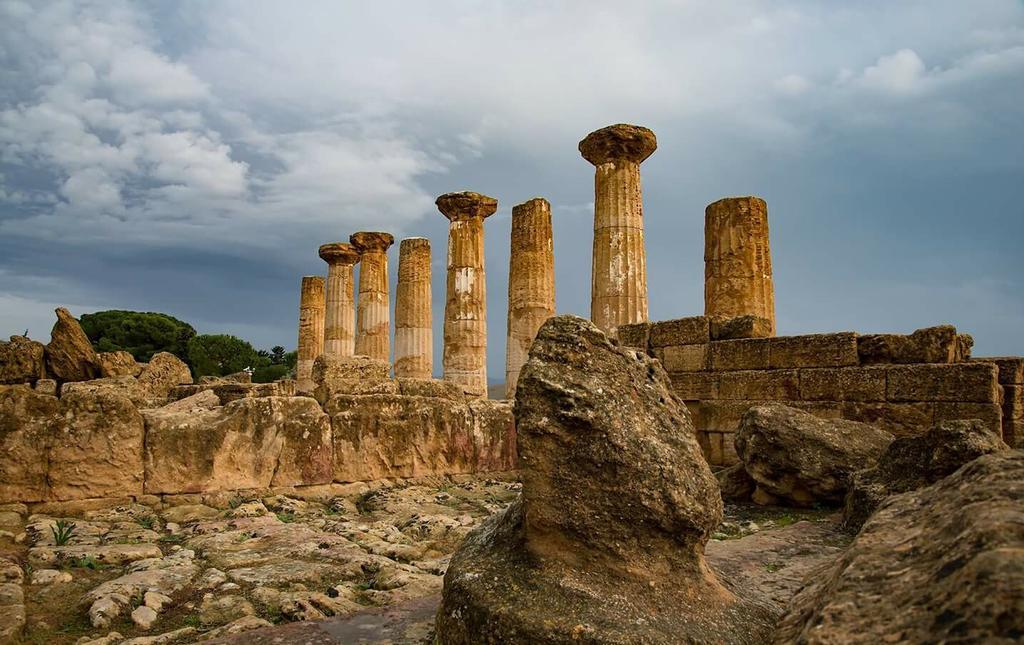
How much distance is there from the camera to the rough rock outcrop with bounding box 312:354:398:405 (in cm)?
798

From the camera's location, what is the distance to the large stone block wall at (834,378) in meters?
8.03

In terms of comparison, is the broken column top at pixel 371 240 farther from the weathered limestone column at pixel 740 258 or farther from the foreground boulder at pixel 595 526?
the foreground boulder at pixel 595 526

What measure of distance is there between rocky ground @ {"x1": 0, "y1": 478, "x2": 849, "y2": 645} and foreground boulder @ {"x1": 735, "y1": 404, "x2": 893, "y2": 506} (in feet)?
0.95

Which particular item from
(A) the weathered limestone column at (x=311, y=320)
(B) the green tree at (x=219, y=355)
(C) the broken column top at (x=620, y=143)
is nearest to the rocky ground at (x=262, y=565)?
(C) the broken column top at (x=620, y=143)

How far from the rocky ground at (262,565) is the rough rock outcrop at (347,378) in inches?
60.0

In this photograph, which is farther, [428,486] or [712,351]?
[712,351]

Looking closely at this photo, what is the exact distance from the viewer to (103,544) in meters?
5.04

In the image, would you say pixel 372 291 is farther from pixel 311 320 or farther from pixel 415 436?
pixel 415 436

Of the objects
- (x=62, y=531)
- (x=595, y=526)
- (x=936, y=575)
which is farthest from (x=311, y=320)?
(x=936, y=575)

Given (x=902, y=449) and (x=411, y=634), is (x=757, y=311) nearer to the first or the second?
(x=902, y=449)

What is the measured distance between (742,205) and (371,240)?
15.7 m

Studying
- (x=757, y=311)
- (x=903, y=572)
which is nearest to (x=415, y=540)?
(x=903, y=572)

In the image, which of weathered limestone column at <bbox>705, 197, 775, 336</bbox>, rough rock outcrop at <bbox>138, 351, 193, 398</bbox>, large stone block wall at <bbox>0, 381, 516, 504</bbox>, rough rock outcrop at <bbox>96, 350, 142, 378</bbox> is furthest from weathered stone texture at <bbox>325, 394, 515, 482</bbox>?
rough rock outcrop at <bbox>96, 350, 142, 378</bbox>

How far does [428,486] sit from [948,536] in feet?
21.3
